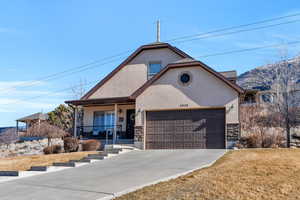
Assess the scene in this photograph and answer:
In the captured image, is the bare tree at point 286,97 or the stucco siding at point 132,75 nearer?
the bare tree at point 286,97

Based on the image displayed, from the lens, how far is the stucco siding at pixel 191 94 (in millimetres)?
17781

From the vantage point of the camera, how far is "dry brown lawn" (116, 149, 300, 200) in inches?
286

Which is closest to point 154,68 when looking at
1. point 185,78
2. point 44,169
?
point 185,78

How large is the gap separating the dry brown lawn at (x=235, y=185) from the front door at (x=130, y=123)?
11968 mm

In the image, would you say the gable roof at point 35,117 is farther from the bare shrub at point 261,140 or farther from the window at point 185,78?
the bare shrub at point 261,140

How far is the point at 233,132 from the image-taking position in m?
17.3

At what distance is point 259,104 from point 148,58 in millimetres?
10716

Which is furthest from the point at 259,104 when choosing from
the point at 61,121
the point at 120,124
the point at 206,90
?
the point at 61,121

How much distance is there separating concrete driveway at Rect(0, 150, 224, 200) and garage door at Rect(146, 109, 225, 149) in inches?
162

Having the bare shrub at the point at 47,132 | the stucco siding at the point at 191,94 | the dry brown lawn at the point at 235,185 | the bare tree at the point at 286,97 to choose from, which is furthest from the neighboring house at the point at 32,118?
the dry brown lawn at the point at 235,185

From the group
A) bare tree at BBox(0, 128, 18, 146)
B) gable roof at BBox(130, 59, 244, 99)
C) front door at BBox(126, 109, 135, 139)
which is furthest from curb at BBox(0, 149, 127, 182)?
bare tree at BBox(0, 128, 18, 146)

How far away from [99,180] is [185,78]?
10.6 meters

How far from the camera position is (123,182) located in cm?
924

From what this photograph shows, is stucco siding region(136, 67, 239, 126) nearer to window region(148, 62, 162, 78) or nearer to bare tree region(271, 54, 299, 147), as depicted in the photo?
window region(148, 62, 162, 78)
